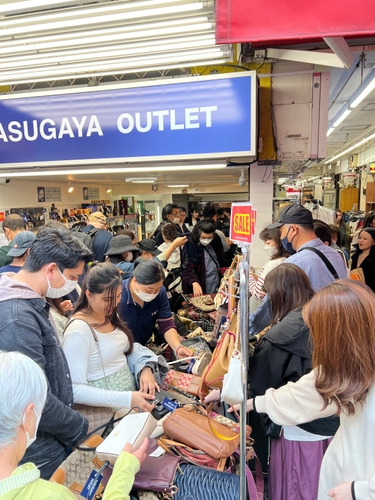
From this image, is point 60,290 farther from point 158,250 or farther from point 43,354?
point 158,250

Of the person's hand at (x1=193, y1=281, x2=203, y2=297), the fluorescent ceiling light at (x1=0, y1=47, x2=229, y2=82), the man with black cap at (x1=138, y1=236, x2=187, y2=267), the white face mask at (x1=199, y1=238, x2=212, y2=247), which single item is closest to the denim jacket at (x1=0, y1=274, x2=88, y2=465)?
the fluorescent ceiling light at (x1=0, y1=47, x2=229, y2=82)

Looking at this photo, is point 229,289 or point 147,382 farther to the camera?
point 229,289

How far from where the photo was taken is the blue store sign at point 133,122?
108 inches

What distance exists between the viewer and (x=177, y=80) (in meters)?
2.80

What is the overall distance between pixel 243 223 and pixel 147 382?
4.02 feet

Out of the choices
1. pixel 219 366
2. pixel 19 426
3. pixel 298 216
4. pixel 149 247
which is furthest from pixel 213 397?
pixel 149 247

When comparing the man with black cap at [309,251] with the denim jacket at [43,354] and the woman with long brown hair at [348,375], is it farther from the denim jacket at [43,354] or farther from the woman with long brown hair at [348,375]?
the denim jacket at [43,354]

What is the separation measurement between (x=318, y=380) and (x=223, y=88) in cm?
225

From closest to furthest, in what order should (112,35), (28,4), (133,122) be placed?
(28,4) → (112,35) → (133,122)

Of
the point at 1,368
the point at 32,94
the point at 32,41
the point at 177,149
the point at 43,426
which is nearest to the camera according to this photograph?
the point at 1,368

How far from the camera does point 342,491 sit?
1.30 metres

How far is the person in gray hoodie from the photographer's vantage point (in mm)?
1484

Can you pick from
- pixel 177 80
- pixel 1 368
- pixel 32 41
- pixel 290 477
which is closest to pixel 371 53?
pixel 177 80

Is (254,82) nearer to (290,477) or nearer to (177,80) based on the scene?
(177,80)
